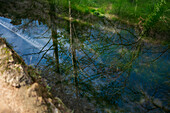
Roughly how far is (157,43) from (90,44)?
1.71 meters

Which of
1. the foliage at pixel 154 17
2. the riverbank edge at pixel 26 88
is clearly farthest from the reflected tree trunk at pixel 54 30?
the foliage at pixel 154 17

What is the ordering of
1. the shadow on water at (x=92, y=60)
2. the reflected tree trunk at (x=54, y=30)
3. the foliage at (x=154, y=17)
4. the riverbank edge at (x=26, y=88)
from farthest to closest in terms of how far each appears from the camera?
the foliage at (x=154, y=17) < the reflected tree trunk at (x=54, y=30) < the shadow on water at (x=92, y=60) < the riverbank edge at (x=26, y=88)

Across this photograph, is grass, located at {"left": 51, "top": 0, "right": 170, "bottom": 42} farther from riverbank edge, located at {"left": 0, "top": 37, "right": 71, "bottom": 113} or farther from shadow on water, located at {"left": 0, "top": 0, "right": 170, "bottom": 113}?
riverbank edge, located at {"left": 0, "top": 37, "right": 71, "bottom": 113}

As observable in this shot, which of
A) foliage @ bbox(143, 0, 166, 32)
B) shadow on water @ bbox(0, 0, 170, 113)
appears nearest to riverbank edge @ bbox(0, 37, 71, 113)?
→ shadow on water @ bbox(0, 0, 170, 113)

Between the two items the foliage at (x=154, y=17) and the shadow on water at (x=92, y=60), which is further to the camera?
the foliage at (x=154, y=17)

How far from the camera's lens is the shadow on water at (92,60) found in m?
2.45

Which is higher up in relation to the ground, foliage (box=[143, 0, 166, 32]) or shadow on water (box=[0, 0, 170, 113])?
foliage (box=[143, 0, 166, 32])

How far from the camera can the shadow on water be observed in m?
2.45

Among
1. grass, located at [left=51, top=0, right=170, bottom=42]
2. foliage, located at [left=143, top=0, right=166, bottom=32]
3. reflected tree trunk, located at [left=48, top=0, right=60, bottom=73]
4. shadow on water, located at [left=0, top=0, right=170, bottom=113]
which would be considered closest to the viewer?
shadow on water, located at [left=0, top=0, right=170, bottom=113]

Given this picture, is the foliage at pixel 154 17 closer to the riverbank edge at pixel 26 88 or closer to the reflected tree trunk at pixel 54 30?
the reflected tree trunk at pixel 54 30

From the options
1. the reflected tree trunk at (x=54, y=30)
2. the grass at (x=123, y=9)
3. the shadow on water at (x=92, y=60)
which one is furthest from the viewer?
the grass at (x=123, y=9)

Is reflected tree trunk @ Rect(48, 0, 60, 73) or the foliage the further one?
the foliage

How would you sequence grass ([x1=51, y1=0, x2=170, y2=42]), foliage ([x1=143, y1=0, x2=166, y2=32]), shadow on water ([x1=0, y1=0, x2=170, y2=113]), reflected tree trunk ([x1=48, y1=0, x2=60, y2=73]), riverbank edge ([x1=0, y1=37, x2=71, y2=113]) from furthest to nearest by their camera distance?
1. grass ([x1=51, y1=0, x2=170, y2=42])
2. foliage ([x1=143, y1=0, x2=166, y2=32])
3. reflected tree trunk ([x1=48, y1=0, x2=60, y2=73])
4. shadow on water ([x1=0, y1=0, x2=170, y2=113])
5. riverbank edge ([x1=0, y1=37, x2=71, y2=113])

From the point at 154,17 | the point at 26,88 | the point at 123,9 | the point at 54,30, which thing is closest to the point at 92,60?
the point at 54,30
